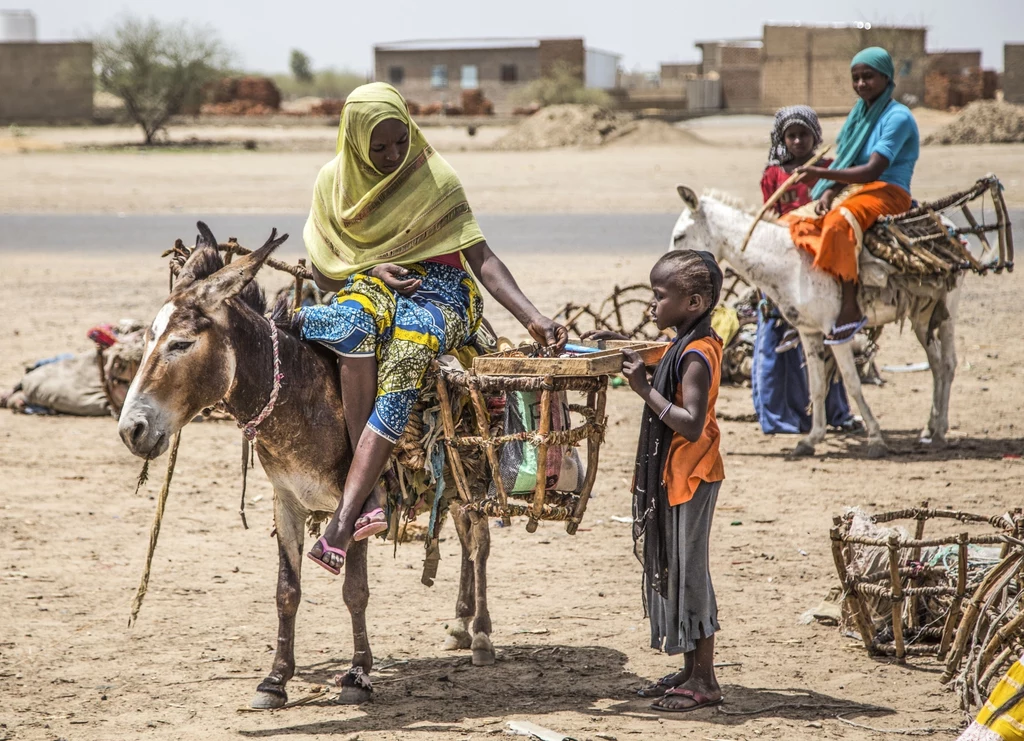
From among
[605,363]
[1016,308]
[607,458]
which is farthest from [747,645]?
[1016,308]

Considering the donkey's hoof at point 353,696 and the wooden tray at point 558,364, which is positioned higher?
the wooden tray at point 558,364

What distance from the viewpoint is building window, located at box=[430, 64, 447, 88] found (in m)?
67.2

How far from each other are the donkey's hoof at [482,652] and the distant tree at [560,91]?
50023mm

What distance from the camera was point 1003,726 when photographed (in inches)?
132

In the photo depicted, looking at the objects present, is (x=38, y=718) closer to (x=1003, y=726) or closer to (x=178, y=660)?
(x=178, y=660)

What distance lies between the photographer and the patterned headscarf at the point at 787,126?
9008mm

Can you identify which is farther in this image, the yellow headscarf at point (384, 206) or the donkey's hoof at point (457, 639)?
the donkey's hoof at point (457, 639)

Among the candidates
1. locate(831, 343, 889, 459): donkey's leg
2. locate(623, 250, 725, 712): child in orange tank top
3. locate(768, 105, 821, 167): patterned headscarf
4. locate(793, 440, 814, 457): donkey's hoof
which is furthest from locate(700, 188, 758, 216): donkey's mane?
locate(623, 250, 725, 712): child in orange tank top

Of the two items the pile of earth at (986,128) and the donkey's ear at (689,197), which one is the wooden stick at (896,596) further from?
the pile of earth at (986,128)

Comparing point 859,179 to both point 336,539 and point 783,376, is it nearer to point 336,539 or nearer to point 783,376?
point 783,376

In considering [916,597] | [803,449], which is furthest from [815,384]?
[916,597]

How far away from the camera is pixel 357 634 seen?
482 cm

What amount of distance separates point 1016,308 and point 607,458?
7.23 m

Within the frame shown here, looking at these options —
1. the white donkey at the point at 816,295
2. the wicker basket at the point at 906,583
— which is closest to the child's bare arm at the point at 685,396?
the wicker basket at the point at 906,583
